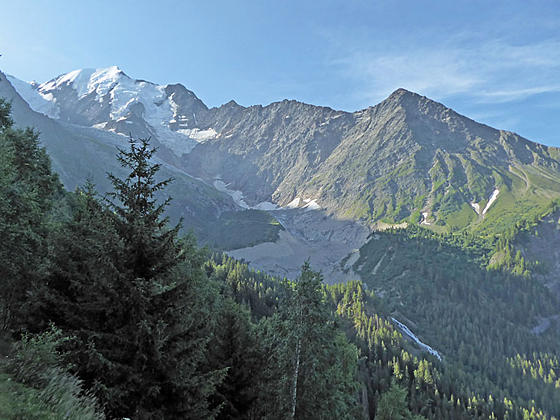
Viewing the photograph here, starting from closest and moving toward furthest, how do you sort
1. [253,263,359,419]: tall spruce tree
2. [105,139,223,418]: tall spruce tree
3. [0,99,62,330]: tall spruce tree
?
[105,139,223,418]: tall spruce tree
[0,99,62,330]: tall spruce tree
[253,263,359,419]: tall spruce tree

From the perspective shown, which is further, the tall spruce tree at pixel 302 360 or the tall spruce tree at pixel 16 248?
the tall spruce tree at pixel 302 360

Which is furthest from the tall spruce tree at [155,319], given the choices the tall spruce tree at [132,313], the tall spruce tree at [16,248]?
the tall spruce tree at [16,248]

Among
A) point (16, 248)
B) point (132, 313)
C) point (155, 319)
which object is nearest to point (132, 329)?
point (132, 313)

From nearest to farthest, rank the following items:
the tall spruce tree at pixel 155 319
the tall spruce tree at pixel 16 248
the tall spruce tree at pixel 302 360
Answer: the tall spruce tree at pixel 155 319 → the tall spruce tree at pixel 16 248 → the tall spruce tree at pixel 302 360

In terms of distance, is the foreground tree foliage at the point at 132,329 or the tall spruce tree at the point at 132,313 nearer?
the foreground tree foliage at the point at 132,329

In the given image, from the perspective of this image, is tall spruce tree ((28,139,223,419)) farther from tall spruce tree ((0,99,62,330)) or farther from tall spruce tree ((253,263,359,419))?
tall spruce tree ((253,263,359,419))

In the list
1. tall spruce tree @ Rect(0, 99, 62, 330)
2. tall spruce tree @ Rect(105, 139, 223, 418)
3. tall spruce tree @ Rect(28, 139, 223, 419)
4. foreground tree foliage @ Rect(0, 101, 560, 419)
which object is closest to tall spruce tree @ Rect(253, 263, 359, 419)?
foreground tree foliage @ Rect(0, 101, 560, 419)

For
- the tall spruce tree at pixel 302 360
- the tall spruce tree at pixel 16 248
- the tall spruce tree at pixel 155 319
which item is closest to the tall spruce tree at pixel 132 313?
the tall spruce tree at pixel 155 319

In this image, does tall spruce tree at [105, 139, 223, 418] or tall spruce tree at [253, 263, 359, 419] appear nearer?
tall spruce tree at [105, 139, 223, 418]

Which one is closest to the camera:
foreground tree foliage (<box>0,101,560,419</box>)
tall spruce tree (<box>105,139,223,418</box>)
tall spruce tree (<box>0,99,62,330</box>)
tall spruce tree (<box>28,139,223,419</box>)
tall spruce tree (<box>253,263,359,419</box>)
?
foreground tree foliage (<box>0,101,560,419</box>)

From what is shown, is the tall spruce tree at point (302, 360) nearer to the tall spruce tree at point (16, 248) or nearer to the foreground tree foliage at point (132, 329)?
the foreground tree foliage at point (132, 329)

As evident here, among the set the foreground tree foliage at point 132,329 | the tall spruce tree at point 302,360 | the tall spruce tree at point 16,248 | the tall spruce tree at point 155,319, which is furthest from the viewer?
the tall spruce tree at point 302,360

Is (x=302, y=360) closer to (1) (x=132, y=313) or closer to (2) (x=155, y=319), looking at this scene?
(2) (x=155, y=319)

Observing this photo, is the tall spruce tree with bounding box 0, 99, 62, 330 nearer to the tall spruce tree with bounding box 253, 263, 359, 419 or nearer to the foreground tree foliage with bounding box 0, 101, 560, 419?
the foreground tree foliage with bounding box 0, 101, 560, 419
